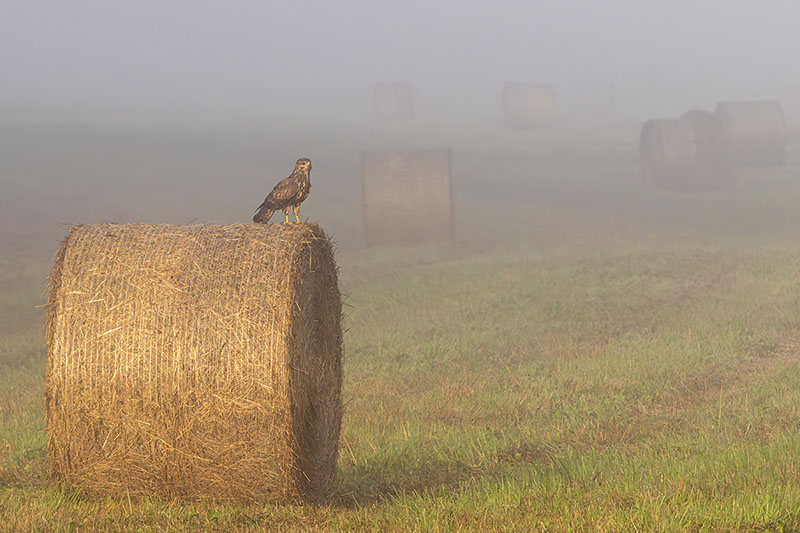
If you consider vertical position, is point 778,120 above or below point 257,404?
above

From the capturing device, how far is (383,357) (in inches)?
445

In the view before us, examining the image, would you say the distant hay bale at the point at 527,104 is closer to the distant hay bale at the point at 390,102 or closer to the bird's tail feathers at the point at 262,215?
the distant hay bale at the point at 390,102

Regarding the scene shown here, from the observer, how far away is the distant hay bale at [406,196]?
2358 centimetres

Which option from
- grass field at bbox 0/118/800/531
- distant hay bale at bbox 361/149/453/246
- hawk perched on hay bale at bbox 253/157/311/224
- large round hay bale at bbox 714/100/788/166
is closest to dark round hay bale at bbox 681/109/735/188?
large round hay bale at bbox 714/100/788/166

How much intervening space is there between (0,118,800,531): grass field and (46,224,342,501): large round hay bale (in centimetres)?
22

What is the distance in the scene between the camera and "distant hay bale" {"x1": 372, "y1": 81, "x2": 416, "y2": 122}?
7094 cm

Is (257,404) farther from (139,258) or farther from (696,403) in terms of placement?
(696,403)

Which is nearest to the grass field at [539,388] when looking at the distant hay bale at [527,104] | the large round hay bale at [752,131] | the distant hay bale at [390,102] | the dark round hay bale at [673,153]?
the dark round hay bale at [673,153]

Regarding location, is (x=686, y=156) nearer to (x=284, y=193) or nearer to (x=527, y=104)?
(x=527, y=104)

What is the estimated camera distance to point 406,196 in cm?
2366

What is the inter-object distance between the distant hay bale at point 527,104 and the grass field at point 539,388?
3681 centimetres

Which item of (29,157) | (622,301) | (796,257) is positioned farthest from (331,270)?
(29,157)

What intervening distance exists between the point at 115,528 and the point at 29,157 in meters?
44.3

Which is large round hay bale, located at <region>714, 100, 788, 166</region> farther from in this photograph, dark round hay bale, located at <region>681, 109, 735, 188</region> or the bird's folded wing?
the bird's folded wing
